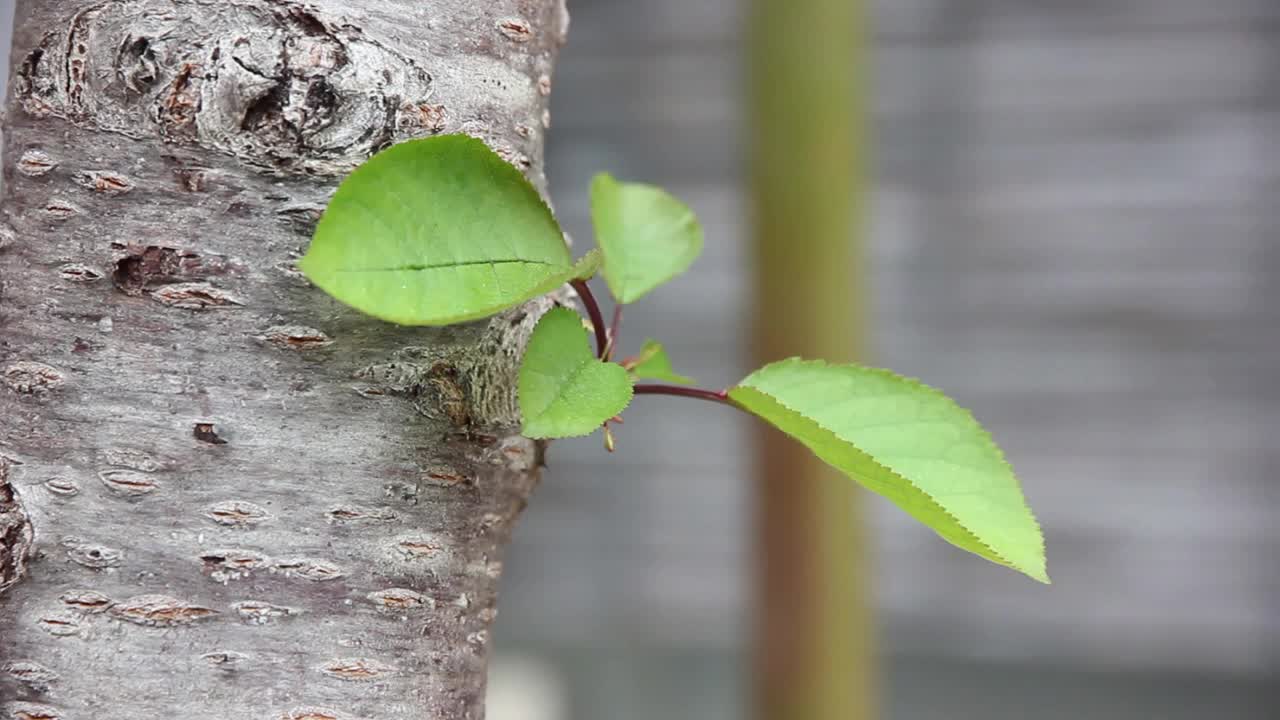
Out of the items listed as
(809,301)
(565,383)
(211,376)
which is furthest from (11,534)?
(809,301)

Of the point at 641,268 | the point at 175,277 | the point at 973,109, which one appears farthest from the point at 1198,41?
the point at 175,277

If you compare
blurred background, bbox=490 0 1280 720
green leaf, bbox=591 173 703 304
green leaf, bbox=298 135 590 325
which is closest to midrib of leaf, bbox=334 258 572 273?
green leaf, bbox=298 135 590 325

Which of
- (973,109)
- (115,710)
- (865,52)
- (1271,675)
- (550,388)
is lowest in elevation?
(1271,675)

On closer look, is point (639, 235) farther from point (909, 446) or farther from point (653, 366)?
point (909, 446)

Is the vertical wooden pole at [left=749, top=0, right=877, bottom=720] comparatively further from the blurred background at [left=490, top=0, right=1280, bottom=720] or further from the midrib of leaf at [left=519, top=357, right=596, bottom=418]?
the blurred background at [left=490, top=0, right=1280, bottom=720]

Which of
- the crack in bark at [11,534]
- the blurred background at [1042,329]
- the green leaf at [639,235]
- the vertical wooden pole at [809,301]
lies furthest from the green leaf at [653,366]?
the blurred background at [1042,329]

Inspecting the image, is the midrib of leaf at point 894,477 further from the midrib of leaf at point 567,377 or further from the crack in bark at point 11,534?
Answer: the crack in bark at point 11,534

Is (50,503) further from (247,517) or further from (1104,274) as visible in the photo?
(1104,274)
